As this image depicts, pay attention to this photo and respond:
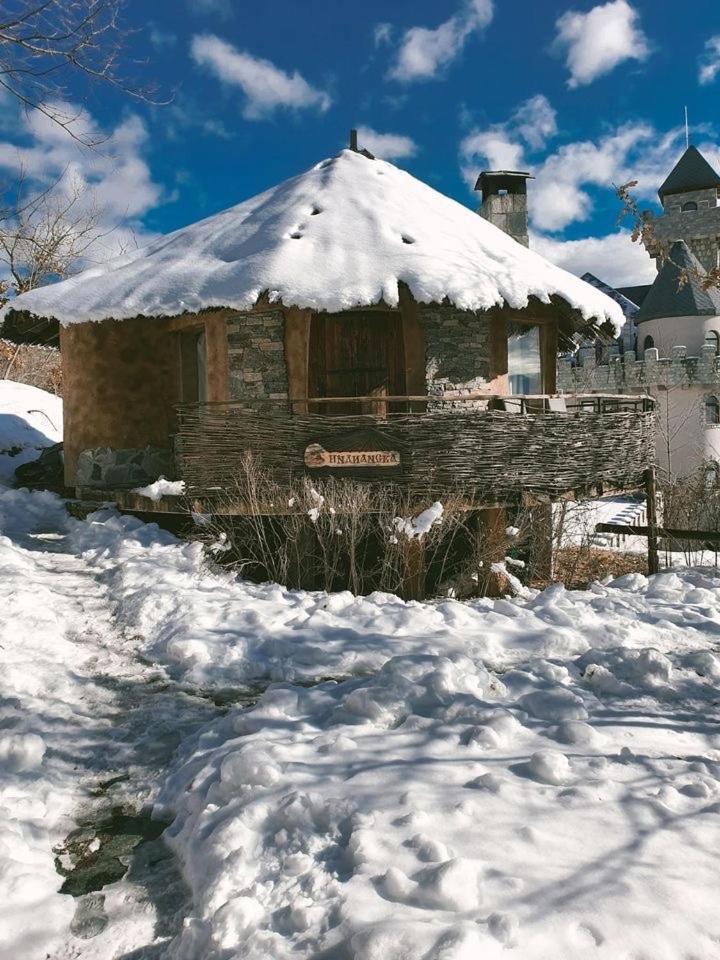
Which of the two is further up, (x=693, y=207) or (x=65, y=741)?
(x=693, y=207)

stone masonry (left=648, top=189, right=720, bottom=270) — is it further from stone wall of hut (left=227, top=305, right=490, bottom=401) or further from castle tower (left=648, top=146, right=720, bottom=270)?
stone wall of hut (left=227, top=305, right=490, bottom=401)

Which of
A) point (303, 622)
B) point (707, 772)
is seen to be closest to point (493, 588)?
point (303, 622)

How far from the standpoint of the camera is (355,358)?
1092 cm

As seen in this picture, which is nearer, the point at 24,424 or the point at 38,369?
the point at 24,424

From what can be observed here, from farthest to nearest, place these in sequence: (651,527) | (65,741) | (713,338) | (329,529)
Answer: (713,338)
(651,527)
(329,529)
(65,741)

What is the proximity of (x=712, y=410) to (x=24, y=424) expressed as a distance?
27167 mm

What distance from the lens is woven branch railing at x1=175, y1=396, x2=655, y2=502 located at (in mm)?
9180

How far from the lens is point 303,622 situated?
6.82 m

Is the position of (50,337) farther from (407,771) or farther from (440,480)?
(407,771)

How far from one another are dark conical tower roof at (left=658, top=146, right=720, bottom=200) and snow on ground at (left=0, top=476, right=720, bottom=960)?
136 feet

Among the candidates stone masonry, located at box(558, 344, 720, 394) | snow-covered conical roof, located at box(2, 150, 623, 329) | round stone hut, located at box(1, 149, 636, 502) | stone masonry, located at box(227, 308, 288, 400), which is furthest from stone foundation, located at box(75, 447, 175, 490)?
stone masonry, located at box(558, 344, 720, 394)

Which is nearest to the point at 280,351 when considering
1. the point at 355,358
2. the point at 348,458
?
the point at 355,358

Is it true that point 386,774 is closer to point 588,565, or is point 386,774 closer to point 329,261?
point 329,261

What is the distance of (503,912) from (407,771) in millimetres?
1137
